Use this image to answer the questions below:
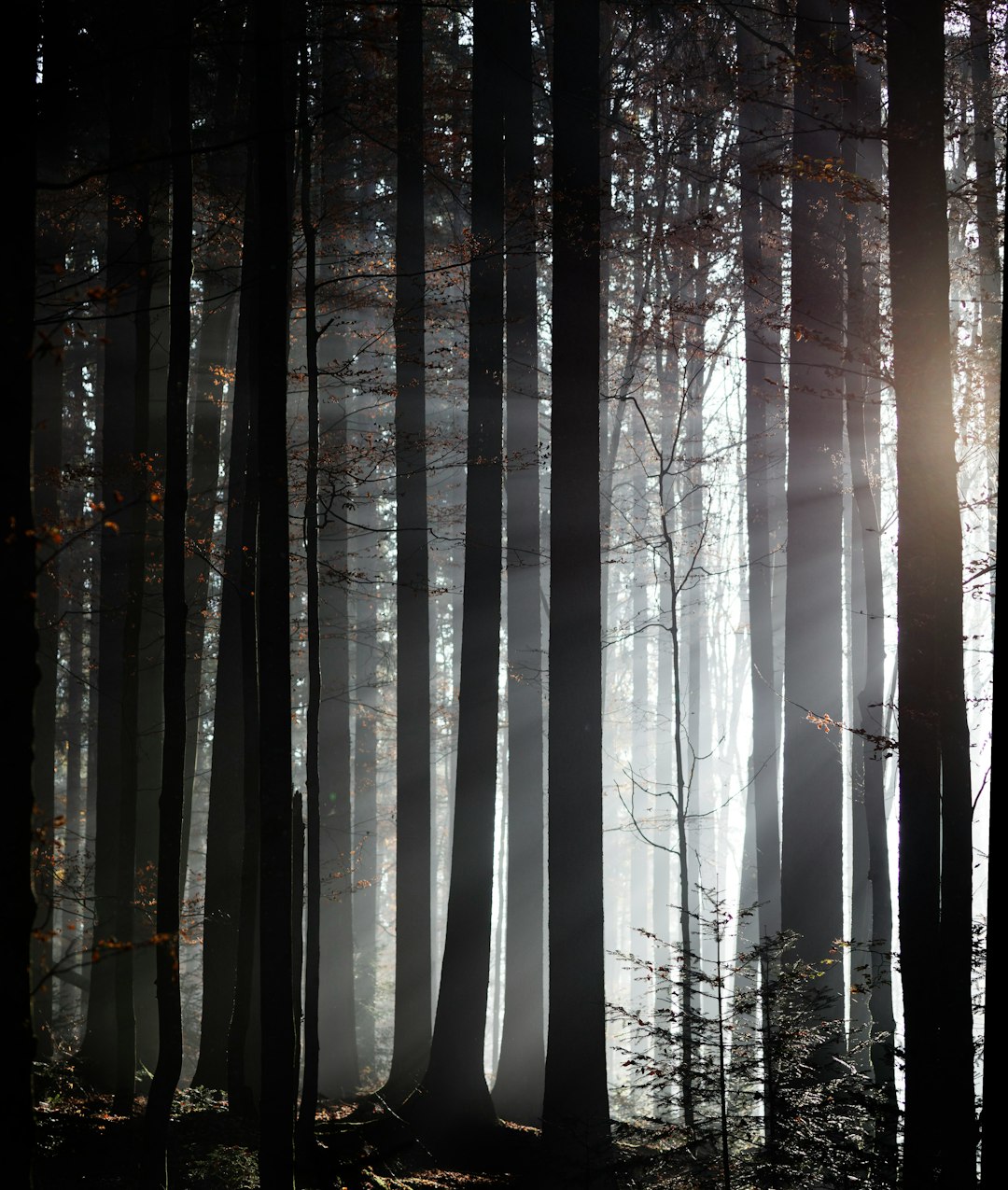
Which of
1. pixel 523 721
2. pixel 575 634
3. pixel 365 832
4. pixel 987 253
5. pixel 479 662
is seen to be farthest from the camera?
pixel 365 832

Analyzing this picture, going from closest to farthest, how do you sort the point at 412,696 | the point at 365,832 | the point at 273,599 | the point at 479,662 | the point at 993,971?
the point at 993,971 → the point at 273,599 → the point at 479,662 → the point at 412,696 → the point at 365,832

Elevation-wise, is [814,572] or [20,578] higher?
[814,572]

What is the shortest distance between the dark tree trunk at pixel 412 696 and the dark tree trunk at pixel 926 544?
19.4ft

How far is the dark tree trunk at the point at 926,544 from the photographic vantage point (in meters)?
6.32

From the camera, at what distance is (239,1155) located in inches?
328

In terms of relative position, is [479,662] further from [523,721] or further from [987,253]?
[987,253]

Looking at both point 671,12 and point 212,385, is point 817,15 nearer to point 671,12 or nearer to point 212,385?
point 671,12

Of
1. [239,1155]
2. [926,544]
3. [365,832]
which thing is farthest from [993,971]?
[365,832]

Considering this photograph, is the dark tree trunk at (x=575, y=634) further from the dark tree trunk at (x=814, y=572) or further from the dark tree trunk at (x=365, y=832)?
the dark tree trunk at (x=365, y=832)

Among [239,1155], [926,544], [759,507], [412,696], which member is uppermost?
[759,507]

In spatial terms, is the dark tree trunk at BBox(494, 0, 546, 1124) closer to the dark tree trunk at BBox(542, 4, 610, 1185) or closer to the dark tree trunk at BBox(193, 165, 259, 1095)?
the dark tree trunk at BBox(542, 4, 610, 1185)

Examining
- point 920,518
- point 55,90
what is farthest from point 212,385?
point 920,518

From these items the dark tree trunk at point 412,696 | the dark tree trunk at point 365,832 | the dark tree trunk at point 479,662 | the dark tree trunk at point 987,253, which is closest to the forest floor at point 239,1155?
the dark tree trunk at point 479,662

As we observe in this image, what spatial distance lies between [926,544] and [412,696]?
6.51 metres
